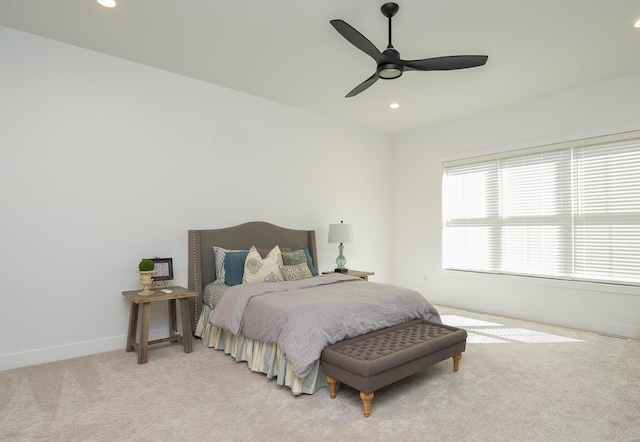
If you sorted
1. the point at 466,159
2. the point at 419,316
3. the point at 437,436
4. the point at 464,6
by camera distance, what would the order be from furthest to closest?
1. the point at 466,159
2. the point at 419,316
3. the point at 464,6
4. the point at 437,436

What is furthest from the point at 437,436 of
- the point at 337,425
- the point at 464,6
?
the point at 464,6

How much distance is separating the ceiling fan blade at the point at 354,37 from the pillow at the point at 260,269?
92.1 inches

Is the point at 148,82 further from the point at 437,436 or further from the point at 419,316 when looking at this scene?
the point at 437,436

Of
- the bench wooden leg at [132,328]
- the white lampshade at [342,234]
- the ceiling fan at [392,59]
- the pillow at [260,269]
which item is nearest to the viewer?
the ceiling fan at [392,59]

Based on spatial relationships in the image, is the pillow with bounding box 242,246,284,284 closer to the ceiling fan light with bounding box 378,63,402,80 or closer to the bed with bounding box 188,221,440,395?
the bed with bounding box 188,221,440,395

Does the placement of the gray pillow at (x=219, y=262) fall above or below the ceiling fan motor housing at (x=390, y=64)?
below

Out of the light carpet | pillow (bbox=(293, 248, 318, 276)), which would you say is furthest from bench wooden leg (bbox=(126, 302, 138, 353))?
pillow (bbox=(293, 248, 318, 276))

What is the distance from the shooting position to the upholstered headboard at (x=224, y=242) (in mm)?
3959

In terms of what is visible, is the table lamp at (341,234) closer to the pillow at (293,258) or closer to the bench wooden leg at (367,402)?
the pillow at (293,258)

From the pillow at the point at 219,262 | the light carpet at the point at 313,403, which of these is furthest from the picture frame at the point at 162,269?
the light carpet at the point at 313,403

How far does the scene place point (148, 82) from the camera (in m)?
3.80

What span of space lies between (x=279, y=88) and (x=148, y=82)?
145 centimetres

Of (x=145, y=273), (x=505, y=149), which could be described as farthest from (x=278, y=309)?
(x=505, y=149)

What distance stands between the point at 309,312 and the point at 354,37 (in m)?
2.05
